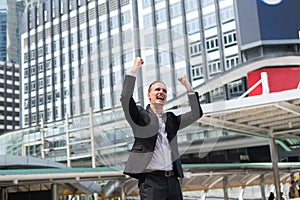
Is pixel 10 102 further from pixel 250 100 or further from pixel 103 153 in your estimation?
pixel 103 153

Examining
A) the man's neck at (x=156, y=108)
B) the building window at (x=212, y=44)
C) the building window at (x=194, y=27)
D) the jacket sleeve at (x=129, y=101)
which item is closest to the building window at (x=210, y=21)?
the building window at (x=194, y=27)

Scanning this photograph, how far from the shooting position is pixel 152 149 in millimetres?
3127

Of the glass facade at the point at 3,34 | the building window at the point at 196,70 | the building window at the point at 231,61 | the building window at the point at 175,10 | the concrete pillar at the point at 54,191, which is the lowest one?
the concrete pillar at the point at 54,191

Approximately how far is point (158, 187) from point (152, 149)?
0.26 metres

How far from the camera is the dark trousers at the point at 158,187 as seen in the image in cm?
304

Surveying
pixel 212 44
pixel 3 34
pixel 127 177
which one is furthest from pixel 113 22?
pixel 3 34

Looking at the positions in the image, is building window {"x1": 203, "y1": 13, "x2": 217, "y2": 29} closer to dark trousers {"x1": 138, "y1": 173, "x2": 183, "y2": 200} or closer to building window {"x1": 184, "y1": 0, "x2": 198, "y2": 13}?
building window {"x1": 184, "y1": 0, "x2": 198, "y2": 13}

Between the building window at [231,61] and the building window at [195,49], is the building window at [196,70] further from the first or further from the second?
the building window at [231,61]

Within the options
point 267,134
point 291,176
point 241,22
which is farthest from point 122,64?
point 241,22

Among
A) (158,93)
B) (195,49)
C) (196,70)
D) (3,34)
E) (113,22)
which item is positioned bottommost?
(158,93)

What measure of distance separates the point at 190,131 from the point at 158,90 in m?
1.17

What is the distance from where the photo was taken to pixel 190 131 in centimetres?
425

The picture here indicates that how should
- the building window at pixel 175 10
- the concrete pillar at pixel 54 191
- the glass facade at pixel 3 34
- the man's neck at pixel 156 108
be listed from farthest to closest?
the glass facade at pixel 3 34, the building window at pixel 175 10, the concrete pillar at pixel 54 191, the man's neck at pixel 156 108

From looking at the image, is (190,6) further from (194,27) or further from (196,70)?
(196,70)
